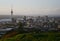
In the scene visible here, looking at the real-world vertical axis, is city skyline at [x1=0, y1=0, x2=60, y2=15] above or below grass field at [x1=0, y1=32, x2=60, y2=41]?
above

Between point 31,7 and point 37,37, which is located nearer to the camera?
point 37,37

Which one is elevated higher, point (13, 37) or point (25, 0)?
point (25, 0)

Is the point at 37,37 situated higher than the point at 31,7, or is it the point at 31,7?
the point at 31,7

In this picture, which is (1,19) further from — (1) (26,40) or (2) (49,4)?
(2) (49,4)

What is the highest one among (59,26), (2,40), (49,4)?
(49,4)

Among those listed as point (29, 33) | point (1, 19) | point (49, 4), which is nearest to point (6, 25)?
point (1, 19)

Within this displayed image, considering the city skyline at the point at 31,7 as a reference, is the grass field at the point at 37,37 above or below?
below

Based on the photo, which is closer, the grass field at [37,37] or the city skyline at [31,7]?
the grass field at [37,37]

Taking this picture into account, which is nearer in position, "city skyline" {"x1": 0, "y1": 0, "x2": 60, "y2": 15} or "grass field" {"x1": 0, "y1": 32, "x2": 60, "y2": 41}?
"grass field" {"x1": 0, "y1": 32, "x2": 60, "y2": 41}
